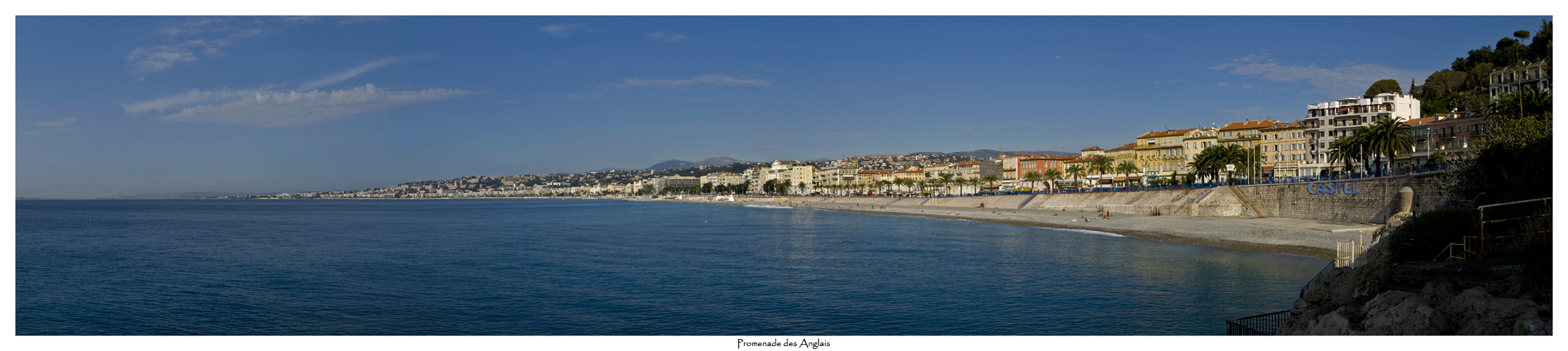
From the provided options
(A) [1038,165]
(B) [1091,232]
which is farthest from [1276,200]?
(A) [1038,165]

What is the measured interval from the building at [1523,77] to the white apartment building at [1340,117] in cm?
1018

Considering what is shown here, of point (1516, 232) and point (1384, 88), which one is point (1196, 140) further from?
point (1516, 232)

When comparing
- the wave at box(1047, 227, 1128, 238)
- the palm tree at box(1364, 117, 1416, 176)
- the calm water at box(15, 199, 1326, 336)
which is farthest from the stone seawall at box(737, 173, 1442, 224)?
the wave at box(1047, 227, 1128, 238)

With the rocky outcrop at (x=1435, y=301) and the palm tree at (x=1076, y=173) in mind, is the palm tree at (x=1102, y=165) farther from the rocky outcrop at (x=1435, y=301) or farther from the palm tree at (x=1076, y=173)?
the rocky outcrop at (x=1435, y=301)

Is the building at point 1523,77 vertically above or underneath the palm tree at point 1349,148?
above

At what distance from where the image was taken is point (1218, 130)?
9356cm

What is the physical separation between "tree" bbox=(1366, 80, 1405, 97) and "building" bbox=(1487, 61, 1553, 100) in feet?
82.7

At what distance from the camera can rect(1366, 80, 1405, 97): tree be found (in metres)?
88.4

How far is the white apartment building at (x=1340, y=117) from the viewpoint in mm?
75500

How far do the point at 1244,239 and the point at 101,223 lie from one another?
3486 inches

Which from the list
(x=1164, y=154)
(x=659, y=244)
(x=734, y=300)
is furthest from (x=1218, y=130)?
(x=734, y=300)

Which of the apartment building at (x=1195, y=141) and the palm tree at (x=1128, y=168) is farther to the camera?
the palm tree at (x=1128, y=168)

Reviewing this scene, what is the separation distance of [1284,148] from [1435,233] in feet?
261

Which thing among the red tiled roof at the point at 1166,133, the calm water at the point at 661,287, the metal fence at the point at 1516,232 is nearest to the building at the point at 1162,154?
the red tiled roof at the point at 1166,133
